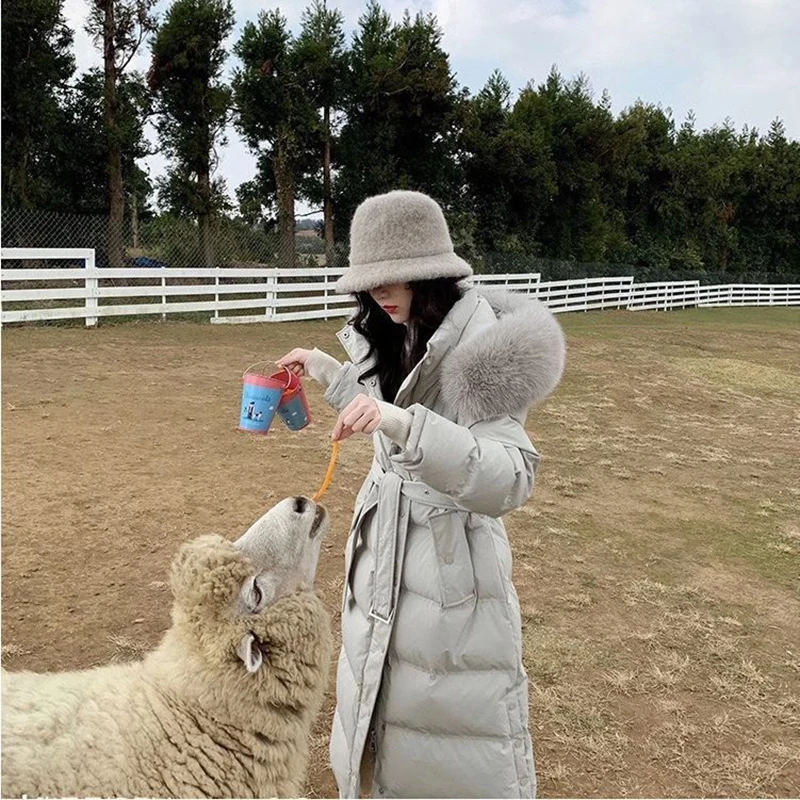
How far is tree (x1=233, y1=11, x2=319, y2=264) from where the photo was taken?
733 inches

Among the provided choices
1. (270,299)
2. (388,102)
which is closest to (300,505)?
(270,299)

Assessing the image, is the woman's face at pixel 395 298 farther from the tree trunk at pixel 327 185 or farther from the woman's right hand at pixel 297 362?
the tree trunk at pixel 327 185

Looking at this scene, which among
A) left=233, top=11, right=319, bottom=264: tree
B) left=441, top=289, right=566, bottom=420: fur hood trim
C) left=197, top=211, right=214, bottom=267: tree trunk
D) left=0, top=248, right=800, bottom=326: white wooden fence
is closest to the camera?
left=441, top=289, right=566, bottom=420: fur hood trim

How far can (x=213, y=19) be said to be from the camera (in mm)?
16031

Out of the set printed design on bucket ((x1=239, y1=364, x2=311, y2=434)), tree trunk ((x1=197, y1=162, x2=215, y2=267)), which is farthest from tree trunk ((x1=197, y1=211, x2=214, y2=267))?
printed design on bucket ((x1=239, y1=364, x2=311, y2=434))

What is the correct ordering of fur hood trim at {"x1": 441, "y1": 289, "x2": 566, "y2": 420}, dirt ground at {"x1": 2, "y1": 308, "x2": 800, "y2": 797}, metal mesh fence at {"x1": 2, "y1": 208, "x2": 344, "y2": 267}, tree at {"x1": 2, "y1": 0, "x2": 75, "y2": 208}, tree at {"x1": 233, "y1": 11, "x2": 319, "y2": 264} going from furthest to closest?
tree at {"x1": 233, "y1": 11, "x2": 319, "y2": 264}
tree at {"x1": 2, "y1": 0, "x2": 75, "y2": 208}
metal mesh fence at {"x1": 2, "y1": 208, "x2": 344, "y2": 267}
dirt ground at {"x1": 2, "y1": 308, "x2": 800, "y2": 797}
fur hood trim at {"x1": 441, "y1": 289, "x2": 566, "y2": 420}

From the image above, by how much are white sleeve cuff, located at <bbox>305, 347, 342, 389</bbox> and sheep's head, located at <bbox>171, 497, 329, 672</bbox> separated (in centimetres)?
41

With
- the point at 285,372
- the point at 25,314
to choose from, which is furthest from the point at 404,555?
the point at 25,314

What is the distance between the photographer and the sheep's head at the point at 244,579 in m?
1.99

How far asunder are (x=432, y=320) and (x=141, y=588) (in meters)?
2.60

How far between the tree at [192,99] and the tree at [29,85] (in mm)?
1950

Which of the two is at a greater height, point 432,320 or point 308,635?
point 432,320

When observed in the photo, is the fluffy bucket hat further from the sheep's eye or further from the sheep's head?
the sheep's eye

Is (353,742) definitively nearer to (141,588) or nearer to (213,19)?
(141,588)
